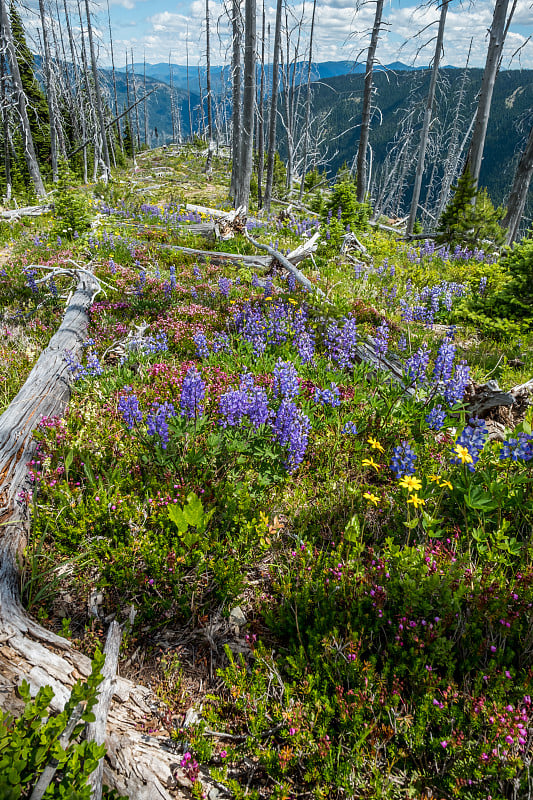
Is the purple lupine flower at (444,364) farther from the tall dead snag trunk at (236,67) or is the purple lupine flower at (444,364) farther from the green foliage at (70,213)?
the tall dead snag trunk at (236,67)

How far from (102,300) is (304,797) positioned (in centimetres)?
698

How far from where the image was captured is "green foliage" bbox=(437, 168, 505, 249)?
1163 cm

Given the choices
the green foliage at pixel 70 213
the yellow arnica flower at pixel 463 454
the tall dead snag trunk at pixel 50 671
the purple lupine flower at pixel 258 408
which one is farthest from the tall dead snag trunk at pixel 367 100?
the tall dead snag trunk at pixel 50 671

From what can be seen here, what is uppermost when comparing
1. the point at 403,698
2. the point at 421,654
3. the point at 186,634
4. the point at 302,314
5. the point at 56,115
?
the point at 56,115

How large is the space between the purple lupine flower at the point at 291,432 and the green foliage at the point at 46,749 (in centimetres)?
207

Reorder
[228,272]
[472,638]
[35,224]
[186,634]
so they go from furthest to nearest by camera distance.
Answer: [35,224], [228,272], [186,634], [472,638]

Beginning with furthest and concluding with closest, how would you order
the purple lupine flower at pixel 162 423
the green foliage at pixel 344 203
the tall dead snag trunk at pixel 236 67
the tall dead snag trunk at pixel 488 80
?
the tall dead snag trunk at pixel 236 67
the green foliage at pixel 344 203
the tall dead snag trunk at pixel 488 80
the purple lupine flower at pixel 162 423

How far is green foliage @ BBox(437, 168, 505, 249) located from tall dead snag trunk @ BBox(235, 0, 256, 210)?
6.25 metres

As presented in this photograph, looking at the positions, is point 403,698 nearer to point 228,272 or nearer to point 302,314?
point 302,314

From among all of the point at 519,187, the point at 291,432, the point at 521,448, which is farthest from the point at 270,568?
the point at 519,187

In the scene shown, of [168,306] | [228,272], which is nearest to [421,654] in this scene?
[168,306]

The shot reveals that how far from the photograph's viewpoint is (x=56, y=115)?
25.9 meters

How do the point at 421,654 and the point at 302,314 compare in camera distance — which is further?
the point at 302,314

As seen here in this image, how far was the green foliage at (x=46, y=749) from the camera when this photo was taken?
162 centimetres
